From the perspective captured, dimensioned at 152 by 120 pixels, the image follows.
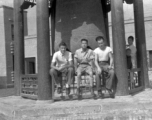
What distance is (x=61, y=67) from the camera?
302 inches

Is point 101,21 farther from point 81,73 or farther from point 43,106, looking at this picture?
point 43,106

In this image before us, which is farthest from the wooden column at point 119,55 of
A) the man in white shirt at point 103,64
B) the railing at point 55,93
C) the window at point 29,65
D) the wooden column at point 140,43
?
the window at point 29,65

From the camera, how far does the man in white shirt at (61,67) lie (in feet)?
24.6

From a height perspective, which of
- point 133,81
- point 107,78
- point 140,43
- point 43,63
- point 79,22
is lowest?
point 133,81

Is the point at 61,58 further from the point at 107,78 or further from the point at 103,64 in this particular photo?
the point at 107,78

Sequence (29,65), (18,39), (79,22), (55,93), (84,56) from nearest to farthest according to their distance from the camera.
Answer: (84,56), (55,93), (79,22), (18,39), (29,65)

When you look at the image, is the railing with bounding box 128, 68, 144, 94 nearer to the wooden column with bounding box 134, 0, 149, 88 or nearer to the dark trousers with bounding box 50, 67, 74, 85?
the wooden column with bounding box 134, 0, 149, 88

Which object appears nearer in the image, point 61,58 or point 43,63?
point 43,63

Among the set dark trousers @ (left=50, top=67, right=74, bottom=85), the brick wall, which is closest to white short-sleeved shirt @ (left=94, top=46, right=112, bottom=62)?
dark trousers @ (left=50, top=67, right=74, bottom=85)

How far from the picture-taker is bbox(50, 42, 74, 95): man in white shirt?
295 inches

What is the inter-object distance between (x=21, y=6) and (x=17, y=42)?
143 cm

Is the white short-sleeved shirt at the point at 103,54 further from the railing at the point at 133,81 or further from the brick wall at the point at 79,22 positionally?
the brick wall at the point at 79,22

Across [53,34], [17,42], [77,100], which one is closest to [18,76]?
[17,42]

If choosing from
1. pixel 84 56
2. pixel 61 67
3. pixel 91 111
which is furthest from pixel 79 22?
pixel 91 111
